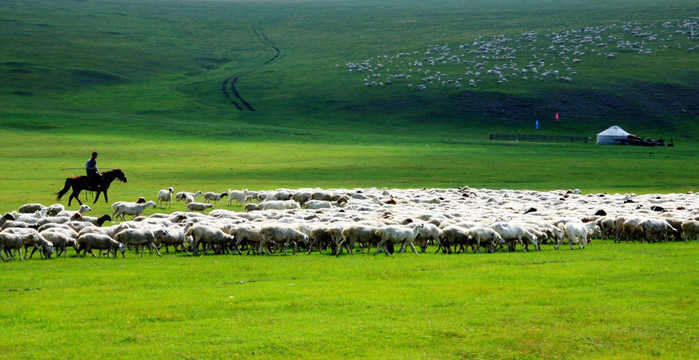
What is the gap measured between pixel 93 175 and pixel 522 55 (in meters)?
108

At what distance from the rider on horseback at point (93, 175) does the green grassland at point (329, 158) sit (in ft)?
2.83

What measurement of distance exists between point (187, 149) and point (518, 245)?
50324 mm

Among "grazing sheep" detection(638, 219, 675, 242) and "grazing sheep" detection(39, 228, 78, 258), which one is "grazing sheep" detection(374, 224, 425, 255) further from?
"grazing sheep" detection(39, 228, 78, 258)

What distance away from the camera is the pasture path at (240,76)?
369ft

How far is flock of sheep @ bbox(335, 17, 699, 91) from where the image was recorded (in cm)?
12206

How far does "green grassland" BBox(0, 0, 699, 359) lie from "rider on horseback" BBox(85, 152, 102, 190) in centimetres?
86

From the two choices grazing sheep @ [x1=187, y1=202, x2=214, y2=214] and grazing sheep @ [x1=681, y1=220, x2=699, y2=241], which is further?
grazing sheep @ [x1=187, y1=202, x2=214, y2=214]

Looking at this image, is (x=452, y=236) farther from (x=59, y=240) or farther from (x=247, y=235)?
(x=59, y=240)

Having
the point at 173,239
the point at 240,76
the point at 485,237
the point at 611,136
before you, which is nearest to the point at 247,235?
the point at 173,239

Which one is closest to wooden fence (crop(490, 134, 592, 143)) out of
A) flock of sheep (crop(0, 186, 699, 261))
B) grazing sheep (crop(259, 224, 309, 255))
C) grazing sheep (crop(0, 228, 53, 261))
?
flock of sheep (crop(0, 186, 699, 261))

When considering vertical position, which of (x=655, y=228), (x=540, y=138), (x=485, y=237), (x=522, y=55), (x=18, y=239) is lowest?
(x=655, y=228)

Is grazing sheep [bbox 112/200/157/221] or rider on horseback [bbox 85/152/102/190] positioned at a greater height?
rider on horseback [bbox 85/152/102/190]

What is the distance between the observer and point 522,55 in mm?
133500

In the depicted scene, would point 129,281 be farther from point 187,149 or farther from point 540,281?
point 187,149
